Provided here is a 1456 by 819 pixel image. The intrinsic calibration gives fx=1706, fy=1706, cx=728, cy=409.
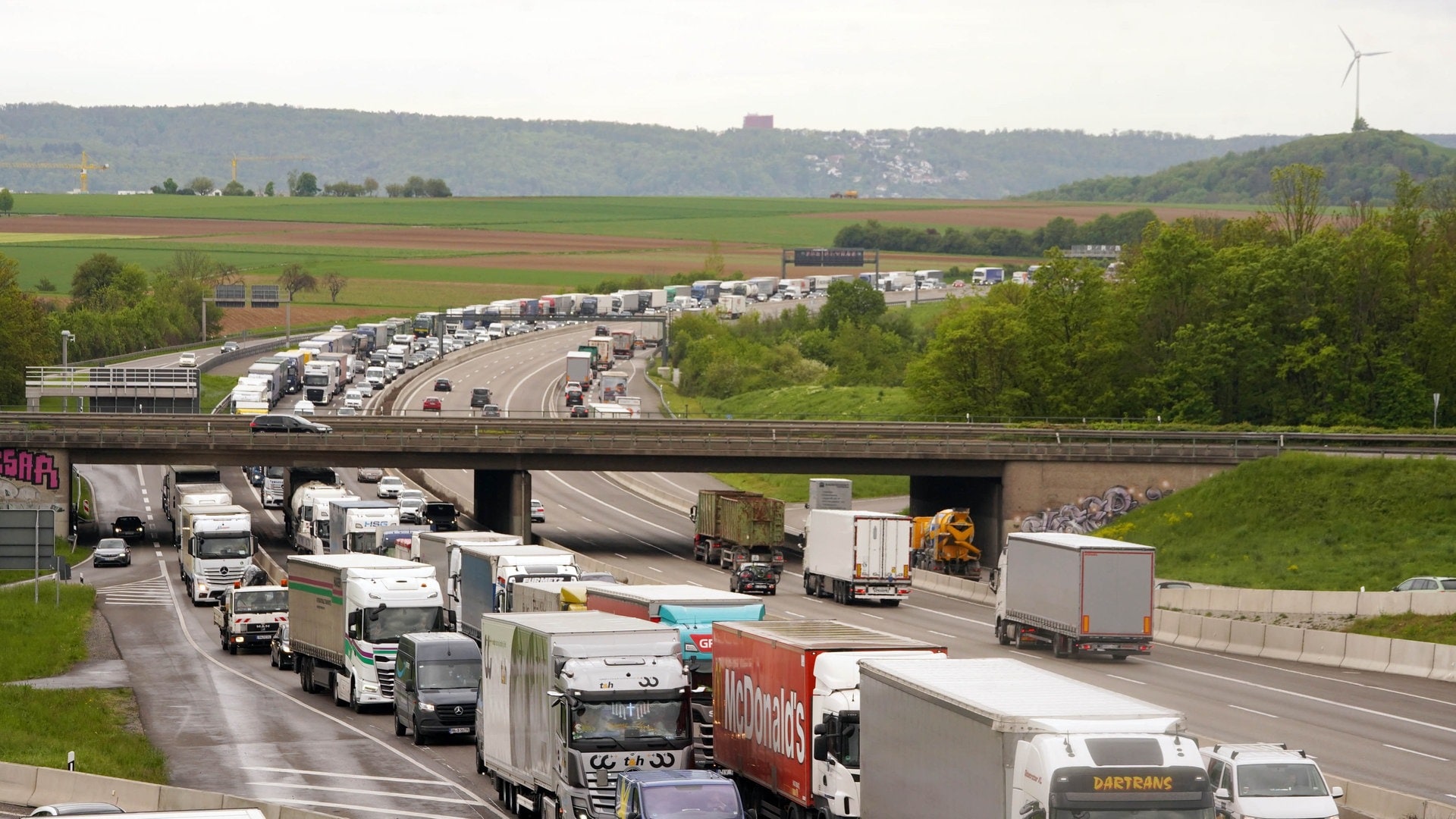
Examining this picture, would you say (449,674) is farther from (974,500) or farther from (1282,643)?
(974,500)

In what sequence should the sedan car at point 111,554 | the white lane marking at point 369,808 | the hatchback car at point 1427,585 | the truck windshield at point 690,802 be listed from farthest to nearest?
the sedan car at point 111,554, the hatchback car at point 1427,585, the white lane marking at point 369,808, the truck windshield at point 690,802

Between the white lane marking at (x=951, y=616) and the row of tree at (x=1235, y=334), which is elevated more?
the row of tree at (x=1235, y=334)

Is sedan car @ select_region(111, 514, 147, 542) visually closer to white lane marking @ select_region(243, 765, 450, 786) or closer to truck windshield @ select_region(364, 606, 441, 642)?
truck windshield @ select_region(364, 606, 441, 642)

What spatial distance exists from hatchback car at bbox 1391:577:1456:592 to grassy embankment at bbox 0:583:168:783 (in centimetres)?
3835

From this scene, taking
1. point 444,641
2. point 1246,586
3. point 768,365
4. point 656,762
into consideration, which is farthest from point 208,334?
point 656,762

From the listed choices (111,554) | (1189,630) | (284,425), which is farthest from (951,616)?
(284,425)

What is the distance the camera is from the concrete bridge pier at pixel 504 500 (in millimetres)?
83750

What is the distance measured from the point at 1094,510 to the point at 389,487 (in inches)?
1583

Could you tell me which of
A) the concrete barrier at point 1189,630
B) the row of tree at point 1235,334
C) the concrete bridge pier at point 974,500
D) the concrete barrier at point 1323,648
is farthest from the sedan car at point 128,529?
the concrete barrier at point 1323,648

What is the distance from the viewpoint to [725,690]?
27609 millimetres

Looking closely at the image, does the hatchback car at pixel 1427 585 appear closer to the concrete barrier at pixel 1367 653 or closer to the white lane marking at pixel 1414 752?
the concrete barrier at pixel 1367 653

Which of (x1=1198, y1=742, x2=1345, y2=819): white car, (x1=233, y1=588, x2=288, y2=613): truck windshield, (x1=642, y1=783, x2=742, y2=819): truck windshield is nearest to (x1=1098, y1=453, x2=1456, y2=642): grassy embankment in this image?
(x1=233, y1=588, x2=288, y2=613): truck windshield

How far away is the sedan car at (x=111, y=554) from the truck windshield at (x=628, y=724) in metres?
56.0

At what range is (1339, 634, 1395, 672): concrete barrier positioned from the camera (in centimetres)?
4697
